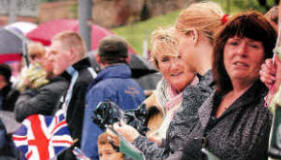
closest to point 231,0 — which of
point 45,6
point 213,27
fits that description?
point 213,27

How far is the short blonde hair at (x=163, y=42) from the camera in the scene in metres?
3.24

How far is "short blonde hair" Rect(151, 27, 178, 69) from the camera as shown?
3.24 m

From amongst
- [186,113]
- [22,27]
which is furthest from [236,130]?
[22,27]

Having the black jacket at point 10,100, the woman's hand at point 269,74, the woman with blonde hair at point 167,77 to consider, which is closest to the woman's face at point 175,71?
the woman with blonde hair at point 167,77

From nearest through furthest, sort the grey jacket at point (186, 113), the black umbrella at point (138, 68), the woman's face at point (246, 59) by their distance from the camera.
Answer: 1. the woman's face at point (246, 59)
2. the grey jacket at point (186, 113)
3. the black umbrella at point (138, 68)

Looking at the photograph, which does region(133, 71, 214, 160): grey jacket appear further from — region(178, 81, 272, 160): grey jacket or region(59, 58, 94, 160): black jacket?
region(59, 58, 94, 160): black jacket

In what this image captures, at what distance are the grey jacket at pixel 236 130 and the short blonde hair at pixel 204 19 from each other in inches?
18.3

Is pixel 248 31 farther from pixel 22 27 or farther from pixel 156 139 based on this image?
pixel 22 27

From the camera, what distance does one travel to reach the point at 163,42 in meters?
3.30

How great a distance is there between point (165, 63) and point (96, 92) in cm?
123

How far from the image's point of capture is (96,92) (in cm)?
438

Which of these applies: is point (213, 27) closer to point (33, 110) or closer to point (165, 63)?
point (165, 63)

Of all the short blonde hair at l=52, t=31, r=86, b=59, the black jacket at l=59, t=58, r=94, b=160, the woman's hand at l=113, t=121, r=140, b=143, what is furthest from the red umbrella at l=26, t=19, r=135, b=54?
the woman's hand at l=113, t=121, r=140, b=143

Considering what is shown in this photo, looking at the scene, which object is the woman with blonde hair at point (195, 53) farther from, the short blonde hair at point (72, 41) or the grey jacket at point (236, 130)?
the short blonde hair at point (72, 41)
